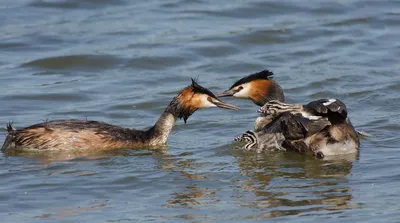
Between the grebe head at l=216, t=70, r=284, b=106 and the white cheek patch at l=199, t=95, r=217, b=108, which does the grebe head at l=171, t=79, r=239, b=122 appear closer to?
the white cheek patch at l=199, t=95, r=217, b=108

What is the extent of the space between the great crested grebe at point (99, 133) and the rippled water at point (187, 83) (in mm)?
150

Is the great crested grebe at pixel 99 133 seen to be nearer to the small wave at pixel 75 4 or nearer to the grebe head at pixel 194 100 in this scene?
the grebe head at pixel 194 100

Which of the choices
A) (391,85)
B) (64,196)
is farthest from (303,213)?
(391,85)

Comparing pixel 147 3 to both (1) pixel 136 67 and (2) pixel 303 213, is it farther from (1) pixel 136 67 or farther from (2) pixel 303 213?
(2) pixel 303 213

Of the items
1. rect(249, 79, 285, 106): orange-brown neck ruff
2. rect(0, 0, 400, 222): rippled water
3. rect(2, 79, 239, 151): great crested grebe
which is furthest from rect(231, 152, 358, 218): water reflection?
rect(249, 79, 285, 106): orange-brown neck ruff

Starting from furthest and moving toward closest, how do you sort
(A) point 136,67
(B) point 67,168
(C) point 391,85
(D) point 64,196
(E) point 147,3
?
(E) point 147,3 < (A) point 136,67 < (C) point 391,85 < (B) point 67,168 < (D) point 64,196

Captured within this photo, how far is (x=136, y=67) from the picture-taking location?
12828 millimetres

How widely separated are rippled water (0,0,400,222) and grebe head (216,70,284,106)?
0.43 m

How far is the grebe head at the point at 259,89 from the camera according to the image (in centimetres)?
970

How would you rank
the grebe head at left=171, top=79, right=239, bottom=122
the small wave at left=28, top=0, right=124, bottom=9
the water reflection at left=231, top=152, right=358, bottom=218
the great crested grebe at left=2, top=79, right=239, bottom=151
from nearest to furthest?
the water reflection at left=231, top=152, right=358, bottom=218 → the great crested grebe at left=2, top=79, right=239, bottom=151 → the grebe head at left=171, top=79, right=239, bottom=122 → the small wave at left=28, top=0, right=124, bottom=9

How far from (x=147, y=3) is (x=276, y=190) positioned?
365 inches

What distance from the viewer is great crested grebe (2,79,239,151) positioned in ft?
29.5

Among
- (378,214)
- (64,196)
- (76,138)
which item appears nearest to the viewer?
(378,214)

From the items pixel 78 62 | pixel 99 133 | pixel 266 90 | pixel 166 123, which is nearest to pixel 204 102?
pixel 166 123
